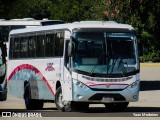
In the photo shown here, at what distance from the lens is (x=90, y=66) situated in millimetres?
24719

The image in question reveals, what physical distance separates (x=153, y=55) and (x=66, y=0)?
350 inches

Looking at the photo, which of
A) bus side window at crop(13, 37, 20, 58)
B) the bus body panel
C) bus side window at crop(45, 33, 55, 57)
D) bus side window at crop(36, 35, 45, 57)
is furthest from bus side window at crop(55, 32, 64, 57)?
bus side window at crop(13, 37, 20, 58)

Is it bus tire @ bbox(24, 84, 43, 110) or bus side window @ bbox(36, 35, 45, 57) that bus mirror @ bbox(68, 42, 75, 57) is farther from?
bus tire @ bbox(24, 84, 43, 110)

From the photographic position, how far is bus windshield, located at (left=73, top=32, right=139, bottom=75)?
24781mm

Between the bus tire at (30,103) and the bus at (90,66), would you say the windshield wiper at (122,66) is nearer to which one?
the bus at (90,66)

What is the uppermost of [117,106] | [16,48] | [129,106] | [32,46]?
[32,46]

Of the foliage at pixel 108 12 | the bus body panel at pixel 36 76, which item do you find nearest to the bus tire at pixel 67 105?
the bus body panel at pixel 36 76

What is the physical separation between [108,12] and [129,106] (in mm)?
29907

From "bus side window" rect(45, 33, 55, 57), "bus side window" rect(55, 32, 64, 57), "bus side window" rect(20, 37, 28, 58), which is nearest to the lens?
"bus side window" rect(55, 32, 64, 57)

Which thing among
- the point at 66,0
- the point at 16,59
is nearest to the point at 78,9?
the point at 66,0

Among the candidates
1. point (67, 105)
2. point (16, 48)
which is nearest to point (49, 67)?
point (67, 105)

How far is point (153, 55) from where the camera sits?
231ft

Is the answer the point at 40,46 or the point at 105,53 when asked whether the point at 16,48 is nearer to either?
the point at 40,46

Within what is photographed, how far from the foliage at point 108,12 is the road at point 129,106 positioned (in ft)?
7.53
